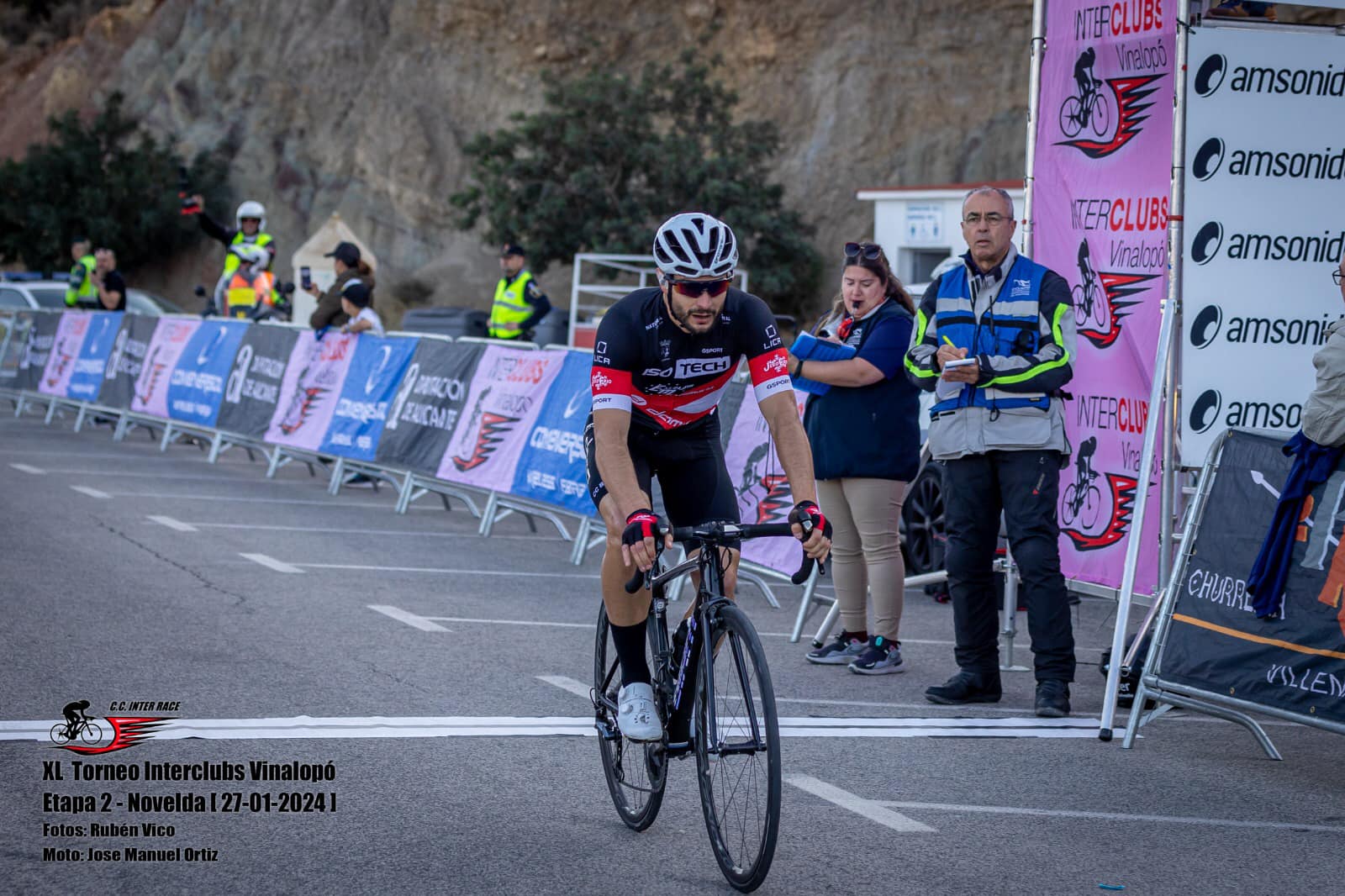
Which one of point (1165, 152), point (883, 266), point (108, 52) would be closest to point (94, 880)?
point (883, 266)

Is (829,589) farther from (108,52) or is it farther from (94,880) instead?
(108,52)

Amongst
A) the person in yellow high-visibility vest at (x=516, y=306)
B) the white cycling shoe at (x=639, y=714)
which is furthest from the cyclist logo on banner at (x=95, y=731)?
the person in yellow high-visibility vest at (x=516, y=306)

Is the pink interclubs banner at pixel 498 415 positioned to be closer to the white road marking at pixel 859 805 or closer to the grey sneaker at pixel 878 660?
the grey sneaker at pixel 878 660

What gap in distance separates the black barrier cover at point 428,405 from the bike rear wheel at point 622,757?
8060 mm

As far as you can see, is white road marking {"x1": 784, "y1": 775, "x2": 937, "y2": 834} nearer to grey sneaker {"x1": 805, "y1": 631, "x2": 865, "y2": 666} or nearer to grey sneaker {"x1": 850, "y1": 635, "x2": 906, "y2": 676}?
grey sneaker {"x1": 850, "y1": 635, "x2": 906, "y2": 676}

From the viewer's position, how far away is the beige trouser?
833 centimetres

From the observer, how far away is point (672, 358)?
5.41 m

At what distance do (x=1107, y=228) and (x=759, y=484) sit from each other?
289cm

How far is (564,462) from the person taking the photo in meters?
12.1

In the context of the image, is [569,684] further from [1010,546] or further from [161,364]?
[161,364]

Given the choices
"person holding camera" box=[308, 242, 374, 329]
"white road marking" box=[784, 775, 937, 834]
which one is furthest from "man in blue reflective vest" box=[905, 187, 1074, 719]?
"person holding camera" box=[308, 242, 374, 329]

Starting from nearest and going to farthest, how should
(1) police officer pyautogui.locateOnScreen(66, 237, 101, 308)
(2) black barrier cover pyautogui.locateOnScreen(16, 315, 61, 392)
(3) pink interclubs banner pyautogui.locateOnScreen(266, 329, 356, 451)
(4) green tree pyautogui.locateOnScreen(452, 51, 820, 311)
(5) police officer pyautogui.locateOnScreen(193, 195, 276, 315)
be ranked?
(3) pink interclubs banner pyautogui.locateOnScreen(266, 329, 356, 451) < (5) police officer pyautogui.locateOnScreen(193, 195, 276, 315) < (2) black barrier cover pyautogui.locateOnScreen(16, 315, 61, 392) < (1) police officer pyautogui.locateOnScreen(66, 237, 101, 308) < (4) green tree pyautogui.locateOnScreen(452, 51, 820, 311)

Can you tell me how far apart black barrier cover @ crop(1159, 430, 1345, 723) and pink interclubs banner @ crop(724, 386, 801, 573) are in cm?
321

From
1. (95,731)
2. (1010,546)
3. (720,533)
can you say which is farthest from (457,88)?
(720,533)
